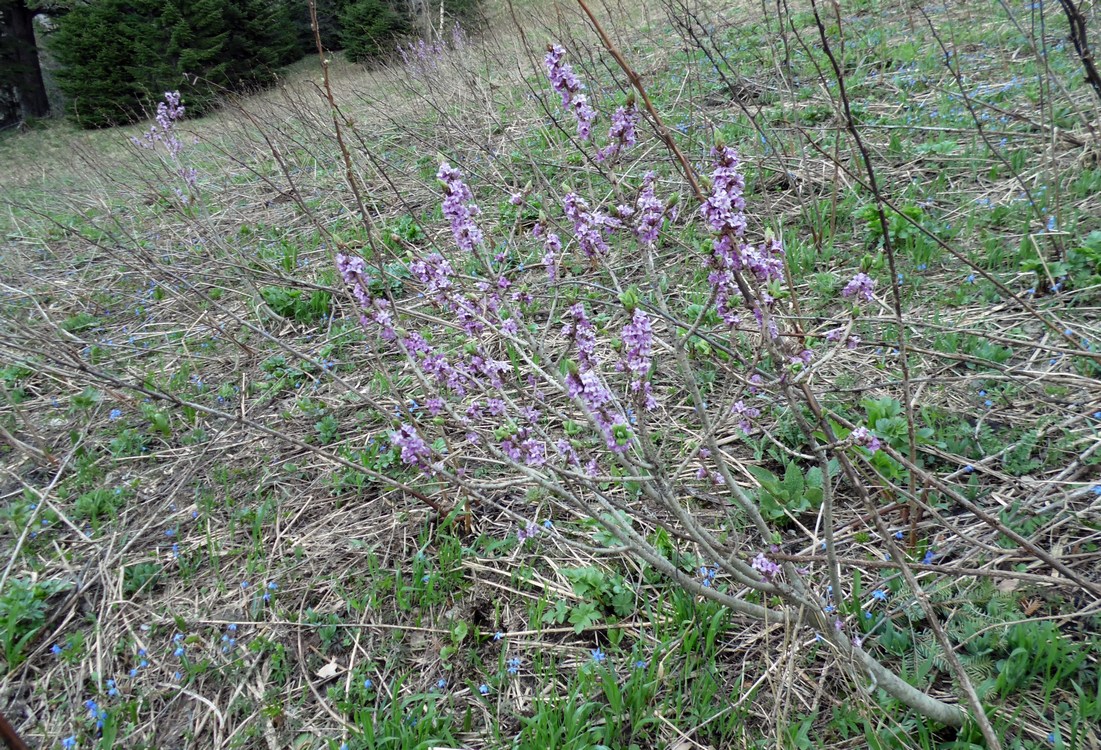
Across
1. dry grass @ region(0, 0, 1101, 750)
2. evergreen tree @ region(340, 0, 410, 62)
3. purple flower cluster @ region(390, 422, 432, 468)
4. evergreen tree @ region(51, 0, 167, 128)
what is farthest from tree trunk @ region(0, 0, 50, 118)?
purple flower cluster @ region(390, 422, 432, 468)

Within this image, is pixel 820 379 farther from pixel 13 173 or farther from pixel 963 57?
pixel 13 173

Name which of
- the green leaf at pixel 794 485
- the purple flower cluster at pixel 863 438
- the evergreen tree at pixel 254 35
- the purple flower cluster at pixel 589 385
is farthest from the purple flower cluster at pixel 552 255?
the evergreen tree at pixel 254 35

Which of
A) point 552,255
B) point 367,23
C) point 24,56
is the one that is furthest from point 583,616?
point 24,56

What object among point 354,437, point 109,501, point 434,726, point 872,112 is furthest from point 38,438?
point 872,112

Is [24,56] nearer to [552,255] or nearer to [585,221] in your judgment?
[552,255]

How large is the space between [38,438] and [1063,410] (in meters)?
5.07

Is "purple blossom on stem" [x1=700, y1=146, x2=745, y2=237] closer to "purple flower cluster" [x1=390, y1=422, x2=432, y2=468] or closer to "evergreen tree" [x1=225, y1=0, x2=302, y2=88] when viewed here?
"purple flower cluster" [x1=390, y1=422, x2=432, y2=468]

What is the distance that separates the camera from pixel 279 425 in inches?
140

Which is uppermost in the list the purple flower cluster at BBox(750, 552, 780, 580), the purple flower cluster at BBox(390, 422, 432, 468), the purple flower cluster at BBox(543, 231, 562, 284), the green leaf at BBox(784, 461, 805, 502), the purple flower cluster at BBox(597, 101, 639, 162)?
the purple flower cluster at BBox(597, 101, 639, 162)

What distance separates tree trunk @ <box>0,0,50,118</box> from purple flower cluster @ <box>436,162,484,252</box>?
25.1 m

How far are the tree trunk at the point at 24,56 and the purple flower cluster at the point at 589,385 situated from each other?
25.5 metres

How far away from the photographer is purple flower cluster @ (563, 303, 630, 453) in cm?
178

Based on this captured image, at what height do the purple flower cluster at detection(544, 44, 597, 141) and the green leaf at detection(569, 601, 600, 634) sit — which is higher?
the purple flower cluster at detection(544, 44, 597, 141)

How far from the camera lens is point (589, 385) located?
1777mm
